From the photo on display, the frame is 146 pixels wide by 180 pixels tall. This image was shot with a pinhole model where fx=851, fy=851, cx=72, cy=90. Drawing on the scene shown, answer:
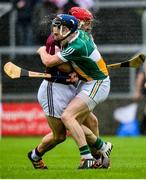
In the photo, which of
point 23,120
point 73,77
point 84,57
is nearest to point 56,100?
point 73,77

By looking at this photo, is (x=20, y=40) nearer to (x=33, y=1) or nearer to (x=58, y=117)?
(x=33, y=1)

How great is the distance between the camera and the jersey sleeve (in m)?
10.4

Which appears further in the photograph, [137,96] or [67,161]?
[137,96]

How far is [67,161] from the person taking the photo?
486 inches

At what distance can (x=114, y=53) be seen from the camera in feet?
62.9

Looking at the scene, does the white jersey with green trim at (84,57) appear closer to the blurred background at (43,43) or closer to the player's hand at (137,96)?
the blurred background at (43,43)

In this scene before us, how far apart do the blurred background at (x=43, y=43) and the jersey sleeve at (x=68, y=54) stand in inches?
318

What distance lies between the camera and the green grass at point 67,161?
9617 millimetres

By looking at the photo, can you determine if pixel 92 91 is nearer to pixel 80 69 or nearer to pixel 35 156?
pixel 80 69

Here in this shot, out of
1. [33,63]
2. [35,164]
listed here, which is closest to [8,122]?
[33,63]

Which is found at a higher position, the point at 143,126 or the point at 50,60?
the point at 50,60

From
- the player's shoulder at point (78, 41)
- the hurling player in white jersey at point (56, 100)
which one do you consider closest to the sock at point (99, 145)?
the hurling player in white jersey at point (56, 100)

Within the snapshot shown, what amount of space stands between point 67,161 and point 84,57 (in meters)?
2.37

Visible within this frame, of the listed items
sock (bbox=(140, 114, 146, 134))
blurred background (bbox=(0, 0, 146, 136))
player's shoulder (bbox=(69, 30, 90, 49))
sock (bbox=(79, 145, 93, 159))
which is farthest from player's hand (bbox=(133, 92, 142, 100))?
sock (bbox=(79, 145, 93, 159))
